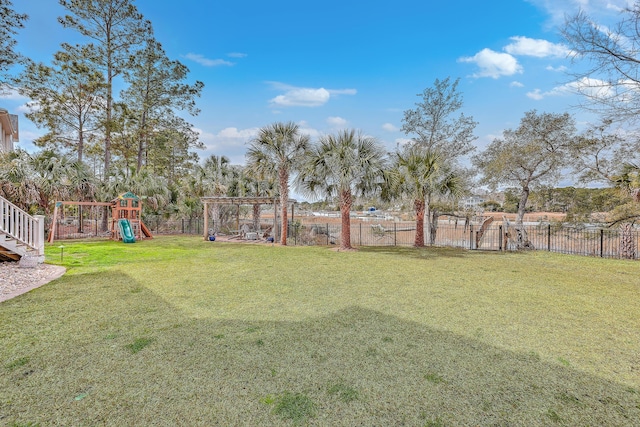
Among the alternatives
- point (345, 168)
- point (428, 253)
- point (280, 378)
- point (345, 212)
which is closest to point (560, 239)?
point (428, 253)

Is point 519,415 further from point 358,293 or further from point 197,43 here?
point 197,43

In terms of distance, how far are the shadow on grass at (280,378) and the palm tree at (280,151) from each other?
9659 mm

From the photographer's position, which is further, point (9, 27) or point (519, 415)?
point (9, 27)

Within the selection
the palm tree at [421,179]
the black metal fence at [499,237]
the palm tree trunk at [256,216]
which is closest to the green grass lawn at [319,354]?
the palm tree at [421,179]

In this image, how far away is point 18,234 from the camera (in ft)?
21.3

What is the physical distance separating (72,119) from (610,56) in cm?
2737

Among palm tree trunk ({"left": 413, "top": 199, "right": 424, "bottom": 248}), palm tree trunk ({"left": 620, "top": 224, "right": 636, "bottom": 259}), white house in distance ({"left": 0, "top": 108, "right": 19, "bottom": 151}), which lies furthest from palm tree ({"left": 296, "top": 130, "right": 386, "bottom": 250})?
white house in distance ({"left": 0, "top": 108, "right": 19, "bottom": 151})

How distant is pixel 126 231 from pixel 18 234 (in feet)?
26.0

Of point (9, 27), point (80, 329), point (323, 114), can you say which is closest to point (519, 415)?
point (80, 329)

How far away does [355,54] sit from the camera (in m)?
17.5

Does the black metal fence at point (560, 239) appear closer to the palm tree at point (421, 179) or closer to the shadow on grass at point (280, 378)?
the palm tree at point (421, 179)

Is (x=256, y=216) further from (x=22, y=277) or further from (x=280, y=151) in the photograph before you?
(x=22, y=277)

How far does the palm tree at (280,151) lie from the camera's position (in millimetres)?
12414

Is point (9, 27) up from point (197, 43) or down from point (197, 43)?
down
